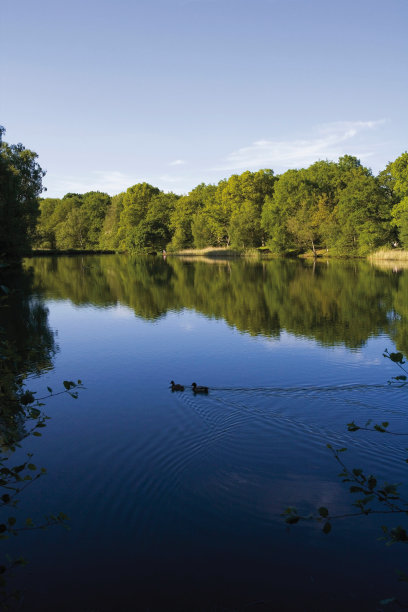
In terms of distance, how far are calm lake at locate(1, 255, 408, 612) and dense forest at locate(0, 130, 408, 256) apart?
51.5 ft

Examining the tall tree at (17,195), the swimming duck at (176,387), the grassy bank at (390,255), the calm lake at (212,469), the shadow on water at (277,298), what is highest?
the tall tree at (17,195)

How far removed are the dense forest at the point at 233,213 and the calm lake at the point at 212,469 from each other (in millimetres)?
15692

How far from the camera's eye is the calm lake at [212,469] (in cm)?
747

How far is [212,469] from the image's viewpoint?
1106 centimetres

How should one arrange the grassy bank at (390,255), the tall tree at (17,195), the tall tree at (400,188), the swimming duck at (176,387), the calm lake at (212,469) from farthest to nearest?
1. the grassy bank at (390,255)
2. the tall tree at (400,188)
3. the tall tree at (17,195)
4. the swimming duck at (176,387)
5. the calm lake at (212,469)

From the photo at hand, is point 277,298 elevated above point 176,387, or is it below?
above

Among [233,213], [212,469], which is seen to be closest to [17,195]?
[233,213]

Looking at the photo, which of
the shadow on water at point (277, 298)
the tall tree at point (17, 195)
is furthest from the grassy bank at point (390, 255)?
the tall tree at point (17, 195)

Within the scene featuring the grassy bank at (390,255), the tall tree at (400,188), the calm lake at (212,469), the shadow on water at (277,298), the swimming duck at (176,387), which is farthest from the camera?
the grassy bank at (390,255)

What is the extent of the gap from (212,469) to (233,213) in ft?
349

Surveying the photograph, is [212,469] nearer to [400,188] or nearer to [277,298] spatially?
[277,298]

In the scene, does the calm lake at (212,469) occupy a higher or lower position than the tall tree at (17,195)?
lower

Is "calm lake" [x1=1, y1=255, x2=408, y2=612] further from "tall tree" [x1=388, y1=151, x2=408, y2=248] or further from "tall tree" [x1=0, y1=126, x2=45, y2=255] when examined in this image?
"tall tree" [x1=388, y1=151, x2=408, y2=248]

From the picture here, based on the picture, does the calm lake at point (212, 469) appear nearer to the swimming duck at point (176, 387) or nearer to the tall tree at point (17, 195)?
the swimming duck at point (176, 387)
